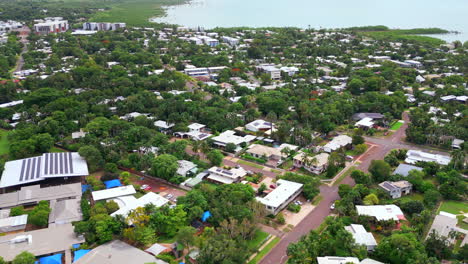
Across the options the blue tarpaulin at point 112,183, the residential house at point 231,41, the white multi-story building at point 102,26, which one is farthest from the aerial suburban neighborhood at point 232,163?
the white multi-story building at point 102,26

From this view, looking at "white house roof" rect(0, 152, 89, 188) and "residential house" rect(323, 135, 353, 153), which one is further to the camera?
"residential house" rect(323, 135, 353, 153)

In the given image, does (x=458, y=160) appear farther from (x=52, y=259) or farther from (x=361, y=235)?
(x=52, y=259)

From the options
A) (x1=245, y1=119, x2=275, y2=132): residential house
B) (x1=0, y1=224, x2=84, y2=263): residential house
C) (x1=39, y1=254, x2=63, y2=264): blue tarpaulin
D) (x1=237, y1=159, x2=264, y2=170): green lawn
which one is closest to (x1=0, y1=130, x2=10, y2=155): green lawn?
(x1=0, y1=224, x2=84, y2=263): residential house

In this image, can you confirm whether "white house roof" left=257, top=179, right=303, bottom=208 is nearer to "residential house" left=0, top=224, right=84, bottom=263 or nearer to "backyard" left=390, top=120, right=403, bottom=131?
"residential house" left=0, top=224, right=84, bottom=263

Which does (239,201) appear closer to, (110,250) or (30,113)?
(110,250)

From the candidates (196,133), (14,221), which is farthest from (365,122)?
(14,221)

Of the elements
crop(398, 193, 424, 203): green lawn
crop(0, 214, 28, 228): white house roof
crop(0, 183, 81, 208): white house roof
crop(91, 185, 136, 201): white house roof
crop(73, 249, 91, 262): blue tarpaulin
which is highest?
crop(398, 193, 424, 203): green lawn
